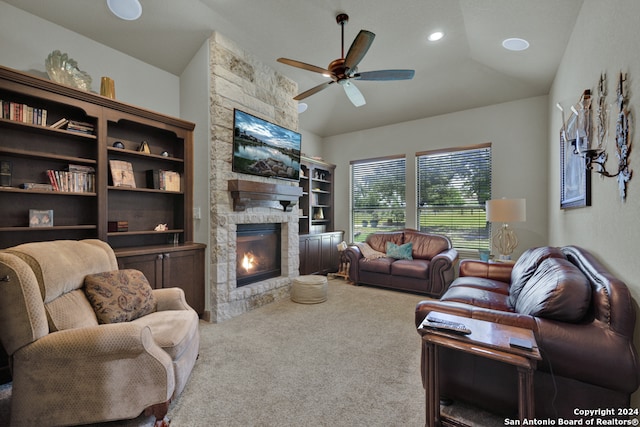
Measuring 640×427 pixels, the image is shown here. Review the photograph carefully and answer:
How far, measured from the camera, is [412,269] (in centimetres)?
450

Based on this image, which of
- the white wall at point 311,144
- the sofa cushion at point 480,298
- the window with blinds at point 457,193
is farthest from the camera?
the white wall at point 311,144

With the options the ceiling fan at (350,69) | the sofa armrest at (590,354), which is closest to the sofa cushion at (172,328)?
the sofa armrest at (590,354)

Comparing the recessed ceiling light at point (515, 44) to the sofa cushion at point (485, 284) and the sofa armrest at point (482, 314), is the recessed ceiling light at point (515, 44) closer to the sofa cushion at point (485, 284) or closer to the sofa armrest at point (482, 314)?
the sofa cushion at point (485, 284)

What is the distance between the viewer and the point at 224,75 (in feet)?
11.2

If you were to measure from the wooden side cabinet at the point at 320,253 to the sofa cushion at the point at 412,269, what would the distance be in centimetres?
146

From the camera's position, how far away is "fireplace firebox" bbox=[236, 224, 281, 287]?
3.87 meters

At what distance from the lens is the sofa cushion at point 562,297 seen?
149 centimetres

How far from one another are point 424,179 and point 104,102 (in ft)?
15.9

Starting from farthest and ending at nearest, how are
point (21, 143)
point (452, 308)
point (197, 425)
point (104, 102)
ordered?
point (104, 102), point (21, 143), point (452, 308), point (197, 425)

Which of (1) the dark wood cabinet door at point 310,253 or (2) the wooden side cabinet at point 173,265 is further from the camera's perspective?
(1) the dark wood cabinet door at point 310,253

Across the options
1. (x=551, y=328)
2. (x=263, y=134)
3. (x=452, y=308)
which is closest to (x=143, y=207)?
(x=263, y=134)

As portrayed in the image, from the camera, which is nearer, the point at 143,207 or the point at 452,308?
the point at 452,308

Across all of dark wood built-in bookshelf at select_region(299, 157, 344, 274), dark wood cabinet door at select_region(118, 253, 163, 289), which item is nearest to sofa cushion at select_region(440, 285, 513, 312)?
dark wood built-in bookshelf at select_region(299, 157, 344, 274)

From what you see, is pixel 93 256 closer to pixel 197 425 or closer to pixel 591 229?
pixel 197 425
